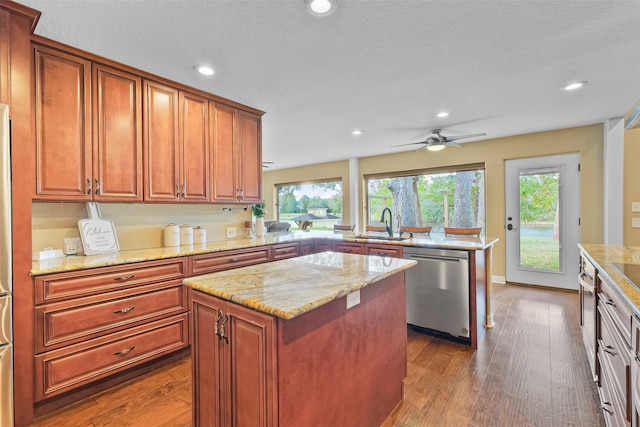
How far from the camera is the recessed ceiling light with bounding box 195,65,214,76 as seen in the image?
232 centimetres

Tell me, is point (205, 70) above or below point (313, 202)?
above

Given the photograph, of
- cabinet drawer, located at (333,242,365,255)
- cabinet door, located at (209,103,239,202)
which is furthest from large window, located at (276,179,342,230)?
cabinet door, located at (209,103,239,202)

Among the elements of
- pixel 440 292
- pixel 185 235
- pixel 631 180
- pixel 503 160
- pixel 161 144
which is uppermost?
pixel 503 160

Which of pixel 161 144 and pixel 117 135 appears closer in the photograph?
pixel 117 135

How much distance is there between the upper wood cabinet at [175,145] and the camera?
248 centimetres

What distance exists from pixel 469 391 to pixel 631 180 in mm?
3749

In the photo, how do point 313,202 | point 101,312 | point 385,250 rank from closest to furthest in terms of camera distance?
point 101,312 → point 385,250 → point 313,202

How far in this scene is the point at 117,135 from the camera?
7.50ft

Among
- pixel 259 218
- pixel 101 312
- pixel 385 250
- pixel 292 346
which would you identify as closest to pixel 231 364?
pixel 292 346

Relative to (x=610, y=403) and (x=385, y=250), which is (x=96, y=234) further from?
(x=610, y=403)

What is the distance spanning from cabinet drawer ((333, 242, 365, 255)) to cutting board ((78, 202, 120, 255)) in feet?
7.24

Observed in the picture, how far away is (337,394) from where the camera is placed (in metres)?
1.28

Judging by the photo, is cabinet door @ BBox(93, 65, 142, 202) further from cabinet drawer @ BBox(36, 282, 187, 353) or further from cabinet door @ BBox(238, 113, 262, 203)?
cabinet door @ BBox(238, 113, 262, 203)

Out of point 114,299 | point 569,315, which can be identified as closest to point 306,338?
point 114,299
